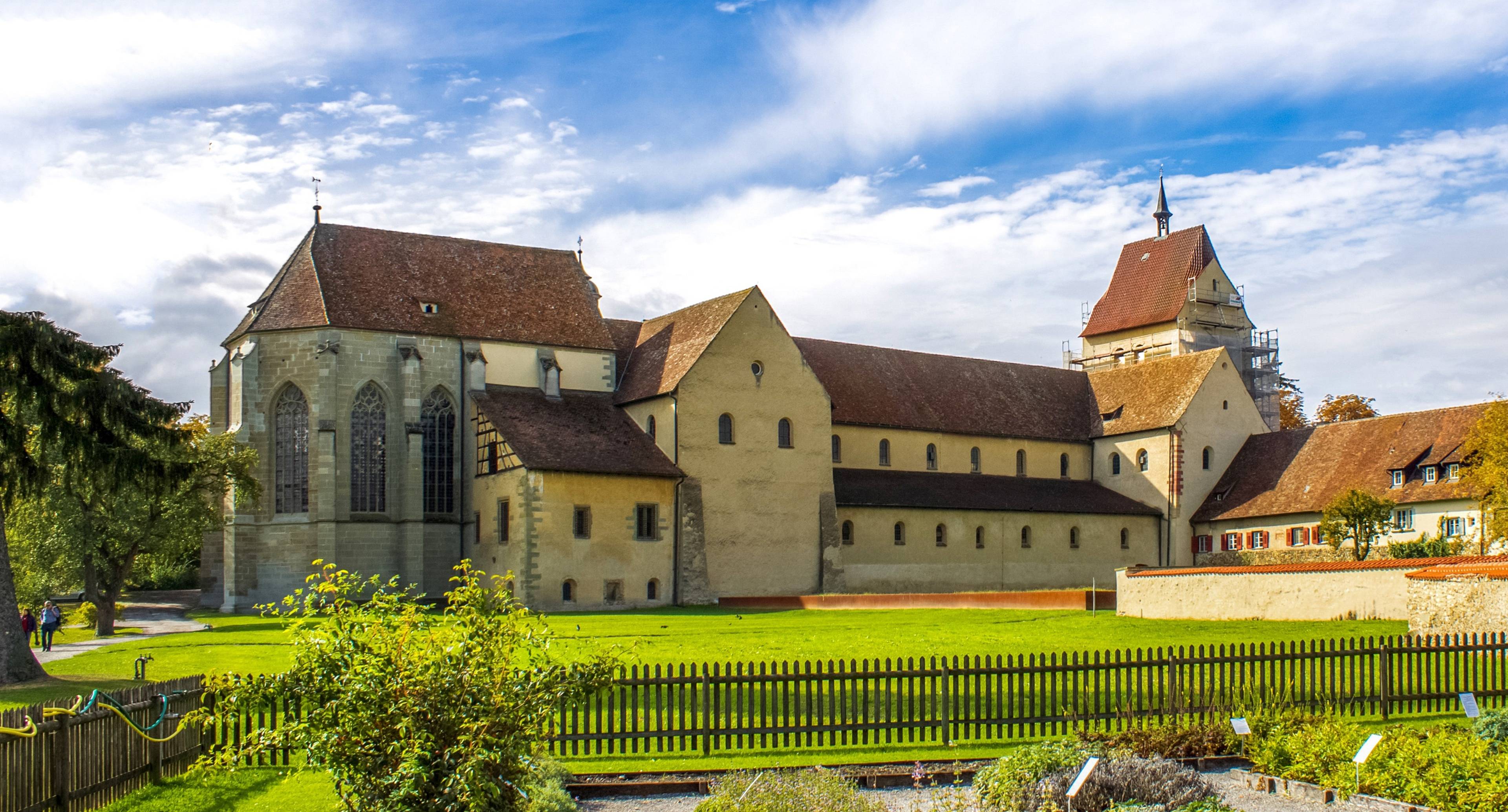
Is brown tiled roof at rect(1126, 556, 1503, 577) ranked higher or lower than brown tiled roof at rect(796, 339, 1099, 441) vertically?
lower

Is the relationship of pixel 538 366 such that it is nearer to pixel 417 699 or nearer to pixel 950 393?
pixel 950 393

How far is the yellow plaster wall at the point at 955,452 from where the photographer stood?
5862cm

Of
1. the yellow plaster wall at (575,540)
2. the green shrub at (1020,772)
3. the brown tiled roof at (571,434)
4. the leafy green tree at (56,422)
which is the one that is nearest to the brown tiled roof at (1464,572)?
the green shrub at (1020,772)

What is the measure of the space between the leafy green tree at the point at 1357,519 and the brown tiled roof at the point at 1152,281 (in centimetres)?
2706

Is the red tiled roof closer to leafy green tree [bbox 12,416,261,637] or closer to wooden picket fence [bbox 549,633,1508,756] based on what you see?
wooden picket fence [bbox 549,633,1508,756]

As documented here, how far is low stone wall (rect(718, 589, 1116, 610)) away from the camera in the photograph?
40.3 metres

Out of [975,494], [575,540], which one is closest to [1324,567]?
[575,540]

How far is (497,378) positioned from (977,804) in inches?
1647

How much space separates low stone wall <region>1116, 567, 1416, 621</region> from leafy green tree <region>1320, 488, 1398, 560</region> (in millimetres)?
16893

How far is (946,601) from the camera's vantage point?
144ft

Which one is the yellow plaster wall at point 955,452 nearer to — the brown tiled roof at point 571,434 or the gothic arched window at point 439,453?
the brown tiled roof at point 571,434

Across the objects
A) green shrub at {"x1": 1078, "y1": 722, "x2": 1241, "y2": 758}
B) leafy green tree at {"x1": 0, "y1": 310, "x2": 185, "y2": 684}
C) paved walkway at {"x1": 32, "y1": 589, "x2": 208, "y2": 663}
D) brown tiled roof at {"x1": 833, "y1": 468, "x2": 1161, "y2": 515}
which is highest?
leafy green tree at {"x1": 0, "y1": 310, "x2": 185, "y2": 684}

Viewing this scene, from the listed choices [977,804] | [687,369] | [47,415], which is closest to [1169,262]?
[687,369]

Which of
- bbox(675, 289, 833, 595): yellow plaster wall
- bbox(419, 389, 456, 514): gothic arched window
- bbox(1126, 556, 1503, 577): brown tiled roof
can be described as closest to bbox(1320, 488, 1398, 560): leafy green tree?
bbox(1126, 556, 1503, 577): brown tiled roof
